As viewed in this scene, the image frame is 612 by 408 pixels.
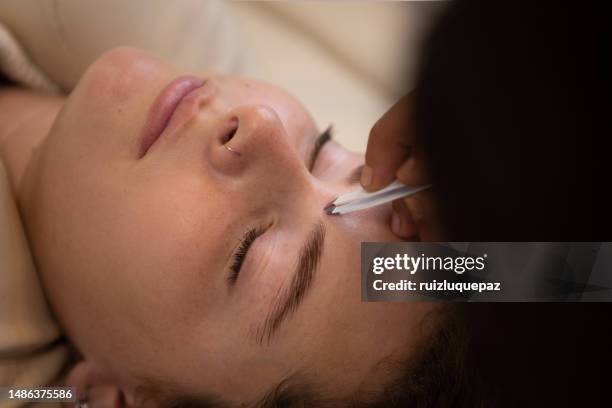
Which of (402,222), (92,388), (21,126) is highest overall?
(21,126)

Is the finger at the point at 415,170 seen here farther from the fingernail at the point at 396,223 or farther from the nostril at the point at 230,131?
the nostril at the point at 230,131

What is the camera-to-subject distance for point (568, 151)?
481 mm

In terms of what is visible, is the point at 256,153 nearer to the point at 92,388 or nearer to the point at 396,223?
the point at 396,223

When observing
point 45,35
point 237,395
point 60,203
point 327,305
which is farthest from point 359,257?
point 45,35

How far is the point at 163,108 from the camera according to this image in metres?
0.52

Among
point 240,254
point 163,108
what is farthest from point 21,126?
point 240,254

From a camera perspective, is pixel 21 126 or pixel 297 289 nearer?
pixel 297 289

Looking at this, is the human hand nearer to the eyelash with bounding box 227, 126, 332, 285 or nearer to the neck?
the eyelash with bounding box 227, 126, 332, 285

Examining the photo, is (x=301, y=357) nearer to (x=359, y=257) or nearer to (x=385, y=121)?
(x=359, y=257)

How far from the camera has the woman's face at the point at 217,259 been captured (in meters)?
0.48

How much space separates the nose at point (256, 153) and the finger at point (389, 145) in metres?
0.06

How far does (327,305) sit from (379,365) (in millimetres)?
68

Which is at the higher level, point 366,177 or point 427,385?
point 366,177

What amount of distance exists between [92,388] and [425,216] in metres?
0.34
